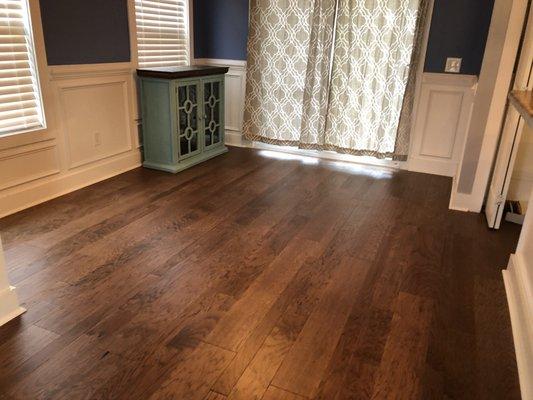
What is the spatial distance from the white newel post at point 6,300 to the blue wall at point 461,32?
3.62 metres

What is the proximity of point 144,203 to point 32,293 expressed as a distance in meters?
1.26

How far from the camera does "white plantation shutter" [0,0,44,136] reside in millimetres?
2768

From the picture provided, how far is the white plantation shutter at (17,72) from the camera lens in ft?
9.08

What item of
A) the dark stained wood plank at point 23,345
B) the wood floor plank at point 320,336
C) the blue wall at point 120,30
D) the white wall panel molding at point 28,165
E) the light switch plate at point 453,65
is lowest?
the dark stained wood plank at point 23,345

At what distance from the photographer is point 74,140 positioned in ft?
11.1

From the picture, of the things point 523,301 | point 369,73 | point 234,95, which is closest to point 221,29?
point 234,95

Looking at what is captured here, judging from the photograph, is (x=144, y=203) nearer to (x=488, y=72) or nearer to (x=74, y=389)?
(x=74, y=389)

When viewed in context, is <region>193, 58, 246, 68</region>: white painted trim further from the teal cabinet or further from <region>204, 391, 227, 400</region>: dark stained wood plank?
<region>204, 391, 227, 400</region>: dark stained wood plank

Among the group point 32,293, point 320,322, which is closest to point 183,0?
point 32,293

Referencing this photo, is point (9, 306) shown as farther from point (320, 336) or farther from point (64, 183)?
point (64, 183)

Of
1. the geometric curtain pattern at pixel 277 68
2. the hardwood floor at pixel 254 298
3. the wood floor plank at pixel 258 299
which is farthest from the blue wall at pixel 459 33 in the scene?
the wood floor plank at pixel 258 299

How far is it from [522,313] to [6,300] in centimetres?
223

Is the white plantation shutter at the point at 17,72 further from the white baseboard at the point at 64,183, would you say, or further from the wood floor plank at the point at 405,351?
the wood floor plank at the point at 405,351

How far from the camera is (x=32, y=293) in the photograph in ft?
6.75
